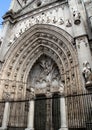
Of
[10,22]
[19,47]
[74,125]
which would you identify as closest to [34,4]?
[10,22]

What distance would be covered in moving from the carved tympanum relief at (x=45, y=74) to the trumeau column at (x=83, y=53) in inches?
114

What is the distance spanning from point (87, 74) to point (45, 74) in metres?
4.36

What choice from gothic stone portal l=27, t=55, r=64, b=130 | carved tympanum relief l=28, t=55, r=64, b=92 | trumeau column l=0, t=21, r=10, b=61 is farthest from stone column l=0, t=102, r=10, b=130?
trumeau column l=0, t=21, r=10, b=61

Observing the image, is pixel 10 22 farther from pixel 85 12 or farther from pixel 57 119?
pixel 57 119

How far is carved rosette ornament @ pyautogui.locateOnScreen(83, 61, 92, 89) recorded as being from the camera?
6.40 m

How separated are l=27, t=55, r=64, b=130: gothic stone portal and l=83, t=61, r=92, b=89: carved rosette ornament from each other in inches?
52.6

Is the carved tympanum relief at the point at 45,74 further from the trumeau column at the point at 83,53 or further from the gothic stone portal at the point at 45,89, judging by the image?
the trumeau column at the point at 83,53

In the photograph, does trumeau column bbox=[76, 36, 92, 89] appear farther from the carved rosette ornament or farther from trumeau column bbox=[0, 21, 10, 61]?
trumeau column bbox=[0, 21, 10, 61]

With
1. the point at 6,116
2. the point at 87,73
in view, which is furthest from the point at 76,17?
the point at 6,116

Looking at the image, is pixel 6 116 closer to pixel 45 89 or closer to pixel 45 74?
pixel 45 89

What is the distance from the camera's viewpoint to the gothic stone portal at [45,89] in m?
8.58

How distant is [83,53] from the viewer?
7527 mm

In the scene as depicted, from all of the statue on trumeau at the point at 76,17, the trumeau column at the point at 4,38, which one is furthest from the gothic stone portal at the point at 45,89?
the statue on trumeau at the point at 76,17

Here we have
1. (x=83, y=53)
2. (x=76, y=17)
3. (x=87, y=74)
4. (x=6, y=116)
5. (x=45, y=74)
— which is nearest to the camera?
(x=87, y=74)
